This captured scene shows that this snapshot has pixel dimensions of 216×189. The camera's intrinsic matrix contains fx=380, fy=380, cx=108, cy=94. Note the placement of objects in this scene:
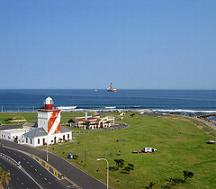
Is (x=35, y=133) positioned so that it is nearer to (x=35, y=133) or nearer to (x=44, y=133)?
(x=35, y=133)

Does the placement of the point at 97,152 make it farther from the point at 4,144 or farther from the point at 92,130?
the point at 92,130

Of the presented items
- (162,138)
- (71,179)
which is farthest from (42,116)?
(71,179)

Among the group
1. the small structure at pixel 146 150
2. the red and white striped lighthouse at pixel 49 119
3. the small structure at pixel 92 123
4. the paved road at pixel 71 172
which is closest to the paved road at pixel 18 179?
the paved road at pixel 71 172

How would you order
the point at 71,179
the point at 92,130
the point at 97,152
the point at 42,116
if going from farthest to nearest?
1. the point at 92,130
2. the point at 42,116
3. the point at 97,152
4. the point at 71,179

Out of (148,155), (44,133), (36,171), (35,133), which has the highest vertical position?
(35,133)

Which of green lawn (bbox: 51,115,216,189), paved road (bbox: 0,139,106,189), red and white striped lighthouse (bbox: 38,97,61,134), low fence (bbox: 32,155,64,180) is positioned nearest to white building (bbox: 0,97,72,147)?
red and white striped lighthouse (bbox: 38,97,61,134)

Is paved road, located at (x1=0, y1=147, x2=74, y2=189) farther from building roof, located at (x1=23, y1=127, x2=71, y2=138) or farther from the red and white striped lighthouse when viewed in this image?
the red and white striped lighthouse

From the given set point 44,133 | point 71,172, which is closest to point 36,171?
point 71,172
